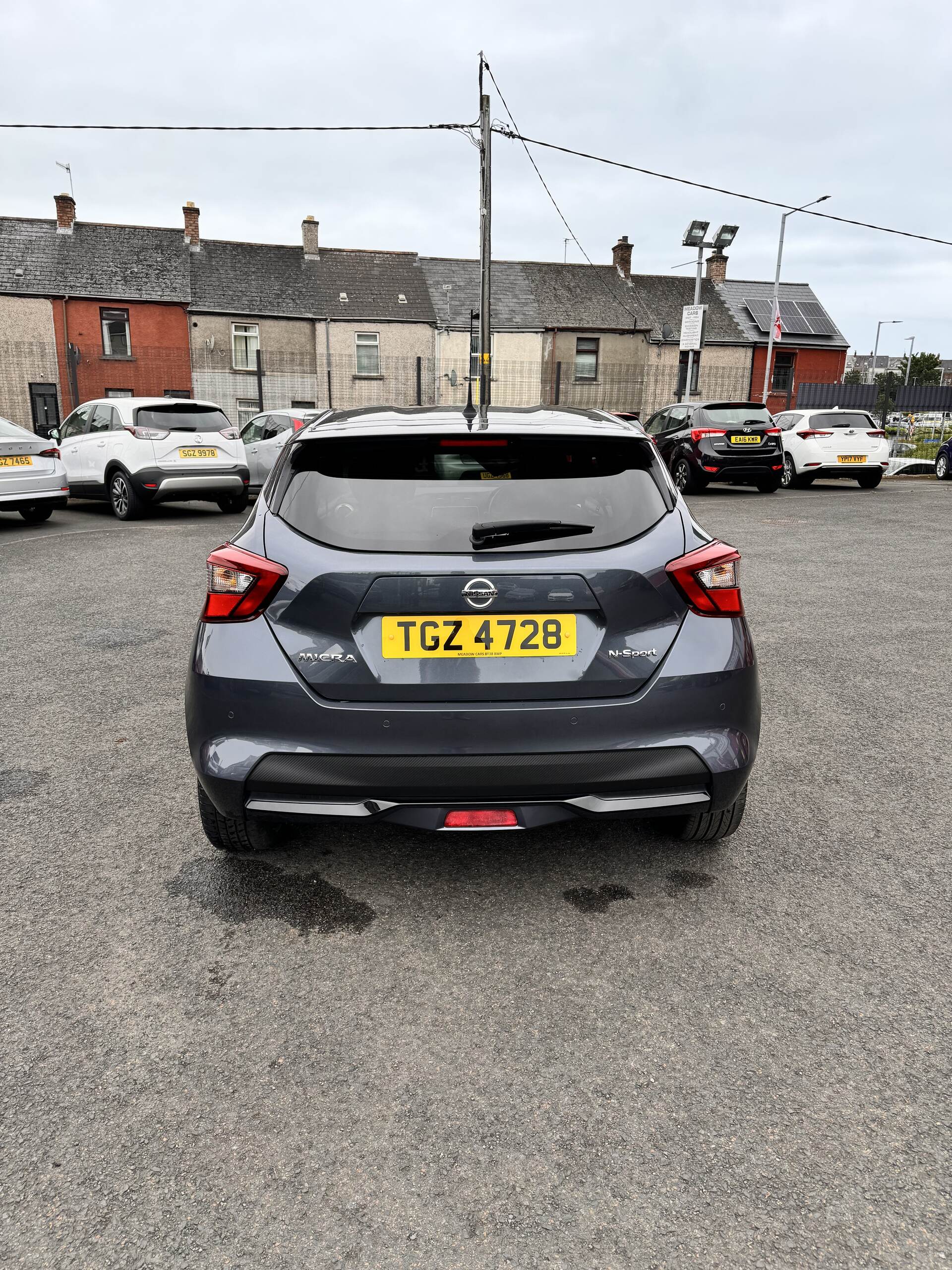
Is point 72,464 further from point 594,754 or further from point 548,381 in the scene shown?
point 548,381

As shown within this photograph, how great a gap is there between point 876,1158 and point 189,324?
38347mm

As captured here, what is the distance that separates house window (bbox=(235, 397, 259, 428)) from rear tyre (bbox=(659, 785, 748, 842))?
35277mm

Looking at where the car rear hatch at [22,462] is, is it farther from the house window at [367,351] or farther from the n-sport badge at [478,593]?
the house window at [367,351]

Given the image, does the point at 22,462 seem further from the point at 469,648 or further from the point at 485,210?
the point at 485,210

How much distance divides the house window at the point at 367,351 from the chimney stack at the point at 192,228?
7.52 metres

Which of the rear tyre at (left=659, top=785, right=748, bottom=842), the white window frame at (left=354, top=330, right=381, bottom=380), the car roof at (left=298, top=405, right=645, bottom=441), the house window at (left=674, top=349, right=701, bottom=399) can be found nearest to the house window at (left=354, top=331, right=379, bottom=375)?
the white window frame at (left=354, top=330, right=381, bottom=380)

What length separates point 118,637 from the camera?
6391mm

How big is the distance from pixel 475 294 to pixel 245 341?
992cm

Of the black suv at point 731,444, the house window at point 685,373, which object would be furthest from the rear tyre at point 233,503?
the house window at point 685,373

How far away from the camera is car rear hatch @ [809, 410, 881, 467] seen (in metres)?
18.1

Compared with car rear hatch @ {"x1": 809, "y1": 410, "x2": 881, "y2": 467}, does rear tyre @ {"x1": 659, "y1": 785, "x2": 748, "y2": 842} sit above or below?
below

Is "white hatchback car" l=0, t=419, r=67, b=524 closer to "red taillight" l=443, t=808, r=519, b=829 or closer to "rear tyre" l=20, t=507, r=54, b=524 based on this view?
"rear tyre" l=20, t=507, r=54, b=524

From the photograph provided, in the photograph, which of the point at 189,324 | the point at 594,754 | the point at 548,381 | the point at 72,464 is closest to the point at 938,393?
the point at 548,381

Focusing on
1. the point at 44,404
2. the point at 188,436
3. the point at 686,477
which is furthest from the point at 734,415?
the point at 44,404
